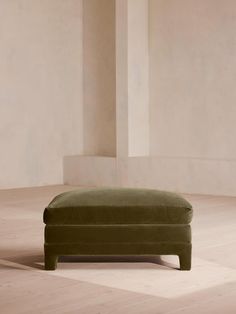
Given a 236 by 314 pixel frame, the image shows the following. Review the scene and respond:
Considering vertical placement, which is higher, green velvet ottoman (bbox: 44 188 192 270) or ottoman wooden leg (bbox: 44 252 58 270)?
green velvet ottoman (bbox: 44 188 192 270)

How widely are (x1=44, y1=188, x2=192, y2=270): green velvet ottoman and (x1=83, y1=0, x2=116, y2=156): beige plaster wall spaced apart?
526cm

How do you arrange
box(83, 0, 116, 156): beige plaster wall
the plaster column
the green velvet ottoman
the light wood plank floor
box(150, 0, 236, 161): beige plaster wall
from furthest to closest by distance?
box(83, 0, 116, 156): beige plaster wall, the plaster column, box(150, 0, 236, 161): beige plaster wall, the green velvet ottoman, the light wood plank floor

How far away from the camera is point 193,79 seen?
28.4 ft

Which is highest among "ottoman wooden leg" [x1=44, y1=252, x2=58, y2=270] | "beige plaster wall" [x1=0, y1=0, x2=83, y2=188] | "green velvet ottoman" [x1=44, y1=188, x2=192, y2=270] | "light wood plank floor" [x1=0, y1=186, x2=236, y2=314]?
"beige plaster wall" [x1=0, y1=0, x2=83, y2=188]

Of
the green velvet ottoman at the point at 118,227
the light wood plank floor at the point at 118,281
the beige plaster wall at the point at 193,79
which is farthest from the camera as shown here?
the beige plaster wall at the point at 193,79

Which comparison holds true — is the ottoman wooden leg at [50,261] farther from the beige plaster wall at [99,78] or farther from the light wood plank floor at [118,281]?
the beige plaster wall at [99,78]

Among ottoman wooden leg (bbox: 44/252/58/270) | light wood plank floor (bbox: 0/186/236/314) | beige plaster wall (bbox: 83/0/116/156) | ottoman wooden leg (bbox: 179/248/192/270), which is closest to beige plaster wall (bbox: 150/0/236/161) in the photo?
beige plaster wall (bbox: 83/0/116/156)

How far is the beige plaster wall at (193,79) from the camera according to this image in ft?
27.5

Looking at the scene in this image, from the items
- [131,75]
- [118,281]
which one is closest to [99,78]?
[131,75]

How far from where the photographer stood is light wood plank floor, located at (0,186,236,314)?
11.7 ft

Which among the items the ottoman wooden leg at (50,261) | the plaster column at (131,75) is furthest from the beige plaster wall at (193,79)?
the ottoman wooden leg at (50,261)

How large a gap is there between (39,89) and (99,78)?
33.4 inches

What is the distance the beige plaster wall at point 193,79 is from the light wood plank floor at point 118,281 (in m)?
2.81

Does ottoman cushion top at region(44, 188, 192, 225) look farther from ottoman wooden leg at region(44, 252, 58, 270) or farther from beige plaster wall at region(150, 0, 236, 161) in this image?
beige plaster wall at region(150, 0, 236, 161)
